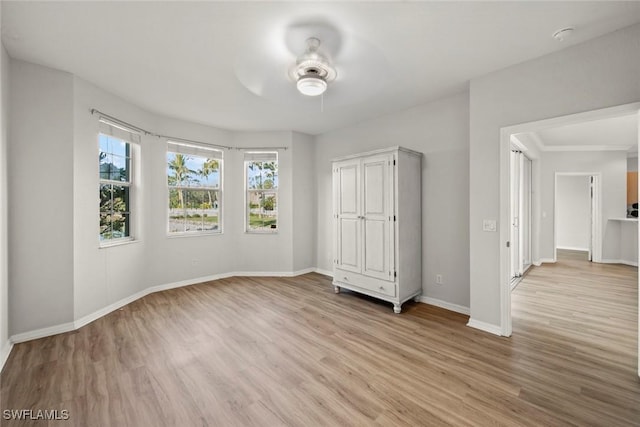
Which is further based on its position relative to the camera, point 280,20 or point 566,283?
point 566,283

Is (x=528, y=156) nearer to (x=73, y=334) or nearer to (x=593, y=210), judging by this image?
(x=593, y=210)

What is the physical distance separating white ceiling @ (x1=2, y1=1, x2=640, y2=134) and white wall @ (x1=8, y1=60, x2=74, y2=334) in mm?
334

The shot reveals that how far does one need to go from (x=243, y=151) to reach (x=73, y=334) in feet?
11.5

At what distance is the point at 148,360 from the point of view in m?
2.34

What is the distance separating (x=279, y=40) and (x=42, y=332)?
12.2ft

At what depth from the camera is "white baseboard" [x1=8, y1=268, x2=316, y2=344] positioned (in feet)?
8.79

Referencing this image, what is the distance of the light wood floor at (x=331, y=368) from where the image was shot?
1733mm

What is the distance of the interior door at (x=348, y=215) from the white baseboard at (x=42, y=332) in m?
3.28

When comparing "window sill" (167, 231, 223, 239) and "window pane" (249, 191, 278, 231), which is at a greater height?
"window pane" (249, 191, 278, 231)

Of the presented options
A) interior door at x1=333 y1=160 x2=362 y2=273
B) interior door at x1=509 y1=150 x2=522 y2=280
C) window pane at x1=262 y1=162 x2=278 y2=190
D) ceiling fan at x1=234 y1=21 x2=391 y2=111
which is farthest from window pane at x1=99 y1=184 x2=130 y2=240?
interior door at x1=509 y1=150 x2=522 y2=280

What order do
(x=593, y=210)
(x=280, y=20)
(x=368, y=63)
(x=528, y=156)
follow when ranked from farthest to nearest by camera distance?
(x=593, y=210) < (x=528, y=156) < (x=368, y=63) < (x=280, y=20)

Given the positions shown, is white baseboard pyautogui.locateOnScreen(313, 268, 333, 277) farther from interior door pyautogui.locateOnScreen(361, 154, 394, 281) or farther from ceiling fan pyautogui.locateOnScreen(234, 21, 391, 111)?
ceiling fan pyautogui.locateOnScreen(234, 21, 391, 111)

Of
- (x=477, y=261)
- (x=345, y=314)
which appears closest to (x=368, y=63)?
(x=477, y=261)

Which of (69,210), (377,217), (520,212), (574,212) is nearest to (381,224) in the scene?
(377,217)
